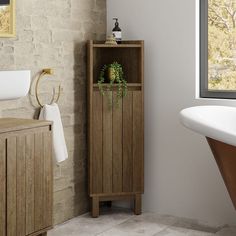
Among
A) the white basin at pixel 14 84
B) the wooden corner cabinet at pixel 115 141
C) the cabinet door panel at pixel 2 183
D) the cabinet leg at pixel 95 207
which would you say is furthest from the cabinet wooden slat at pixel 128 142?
the cabinet door panel at pixel 2 183

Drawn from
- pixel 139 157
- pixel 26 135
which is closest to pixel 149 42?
pixel 139 157

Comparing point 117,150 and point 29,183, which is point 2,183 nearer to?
point 29,183

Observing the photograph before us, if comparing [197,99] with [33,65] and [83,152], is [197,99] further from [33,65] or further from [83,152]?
[33,65]

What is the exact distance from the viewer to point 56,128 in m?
3.68

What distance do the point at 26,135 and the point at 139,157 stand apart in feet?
4.24

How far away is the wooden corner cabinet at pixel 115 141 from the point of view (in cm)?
401

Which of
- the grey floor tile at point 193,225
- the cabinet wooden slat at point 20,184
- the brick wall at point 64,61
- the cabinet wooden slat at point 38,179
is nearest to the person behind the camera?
the cabinet wooden slat at point 20,184

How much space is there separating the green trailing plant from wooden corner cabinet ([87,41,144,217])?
1.1 inches

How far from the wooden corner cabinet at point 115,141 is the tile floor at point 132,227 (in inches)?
5.5

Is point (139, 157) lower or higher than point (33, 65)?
lower

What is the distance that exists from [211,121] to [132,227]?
1.07 metres

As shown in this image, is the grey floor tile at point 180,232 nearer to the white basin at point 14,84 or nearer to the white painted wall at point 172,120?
the white painted wall at point 172,120

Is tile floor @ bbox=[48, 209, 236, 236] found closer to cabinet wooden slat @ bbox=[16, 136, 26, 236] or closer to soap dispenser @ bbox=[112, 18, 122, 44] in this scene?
cabinet wooden slat @ bbox=[16, 136, 26, 236]

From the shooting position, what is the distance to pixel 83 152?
4.14 metres
